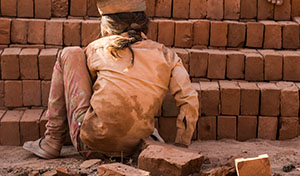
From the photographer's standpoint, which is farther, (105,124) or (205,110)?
(205,110)

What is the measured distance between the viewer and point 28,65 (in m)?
5.53

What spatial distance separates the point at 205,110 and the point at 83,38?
1.59 metres

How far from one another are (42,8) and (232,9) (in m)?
2.28

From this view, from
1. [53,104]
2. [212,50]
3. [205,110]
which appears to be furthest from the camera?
[212,50]

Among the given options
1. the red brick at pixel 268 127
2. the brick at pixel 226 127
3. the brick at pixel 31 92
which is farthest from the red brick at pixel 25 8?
→ the red brick at pixel 268 127

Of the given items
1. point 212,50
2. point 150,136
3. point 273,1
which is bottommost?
point 150,136

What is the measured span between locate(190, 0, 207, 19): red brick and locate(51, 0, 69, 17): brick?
149cm

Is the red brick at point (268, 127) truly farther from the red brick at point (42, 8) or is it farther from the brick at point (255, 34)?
the red brick at point (42, 8)

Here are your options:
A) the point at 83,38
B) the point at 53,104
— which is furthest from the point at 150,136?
the point at 83,38

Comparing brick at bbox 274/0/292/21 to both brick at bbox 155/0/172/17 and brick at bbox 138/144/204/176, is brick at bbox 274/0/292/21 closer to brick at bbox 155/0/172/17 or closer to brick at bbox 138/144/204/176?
brick at bbox 155/0/172/17

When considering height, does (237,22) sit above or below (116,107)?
above

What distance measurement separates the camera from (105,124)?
430cm

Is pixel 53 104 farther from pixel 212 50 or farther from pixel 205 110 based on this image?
pixel 212 50

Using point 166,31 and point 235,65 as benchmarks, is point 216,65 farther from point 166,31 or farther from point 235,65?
point 166,31
